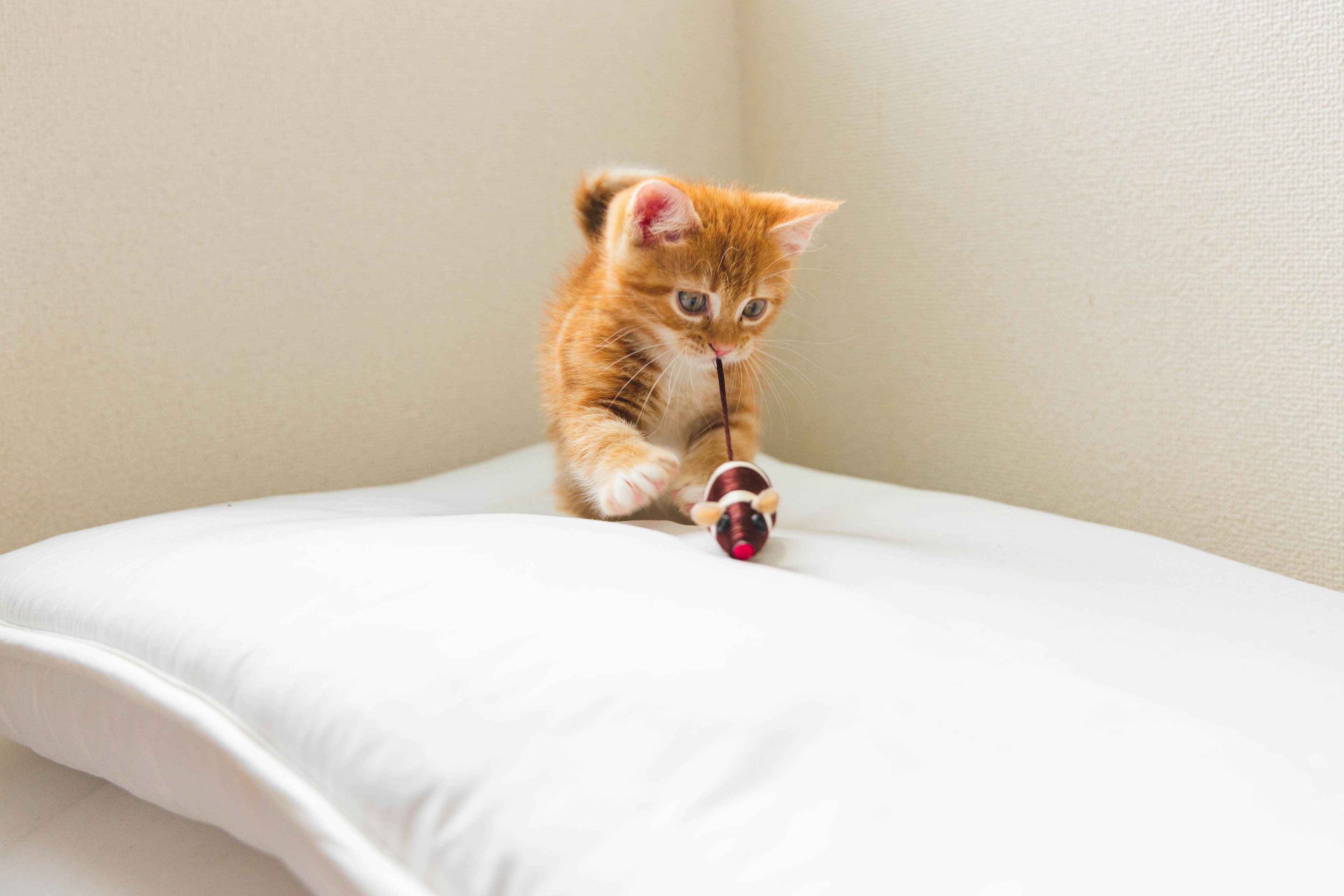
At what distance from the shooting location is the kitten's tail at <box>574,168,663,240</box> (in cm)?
114

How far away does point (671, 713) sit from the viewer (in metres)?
0.45

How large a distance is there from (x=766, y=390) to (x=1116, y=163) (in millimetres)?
614

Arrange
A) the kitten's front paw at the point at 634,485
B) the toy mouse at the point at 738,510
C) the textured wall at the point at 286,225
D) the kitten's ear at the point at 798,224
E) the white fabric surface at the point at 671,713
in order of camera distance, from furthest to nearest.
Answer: the textured wall at the point at 286,225 → the kitten's ear at the point at 798,224 → the kitten's front paw at the point at 634,485 → the toy mouse at the point at 738,510 → the white fabric surface at the point at 671,713

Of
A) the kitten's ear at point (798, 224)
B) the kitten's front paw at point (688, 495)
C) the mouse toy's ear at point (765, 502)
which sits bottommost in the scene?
the kitten's front paw at point (688, 495)

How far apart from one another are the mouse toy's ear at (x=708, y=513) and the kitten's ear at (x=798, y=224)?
349 millimetres

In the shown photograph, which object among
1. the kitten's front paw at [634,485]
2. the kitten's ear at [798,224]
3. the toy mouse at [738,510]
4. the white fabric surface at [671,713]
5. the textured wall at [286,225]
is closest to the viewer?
the white fabric surface at [671,713]

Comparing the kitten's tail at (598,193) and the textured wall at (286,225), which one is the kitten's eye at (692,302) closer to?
the kitten's tail at (598,193)

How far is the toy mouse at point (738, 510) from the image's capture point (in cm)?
74

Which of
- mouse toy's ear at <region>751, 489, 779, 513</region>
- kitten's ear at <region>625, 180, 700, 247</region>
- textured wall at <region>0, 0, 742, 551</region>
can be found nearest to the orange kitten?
kitten's ear at <region>625, 180, 700, 247</region>

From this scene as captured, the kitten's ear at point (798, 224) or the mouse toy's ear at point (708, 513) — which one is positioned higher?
the kitten's ear at point (798, 224)

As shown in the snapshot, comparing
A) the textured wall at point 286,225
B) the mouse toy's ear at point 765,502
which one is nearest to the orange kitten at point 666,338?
the mouse toy's ear at point 765,502

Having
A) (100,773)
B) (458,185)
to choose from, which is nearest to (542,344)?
(458,185)

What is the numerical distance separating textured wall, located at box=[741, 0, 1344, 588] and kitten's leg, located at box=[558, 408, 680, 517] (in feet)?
2.17

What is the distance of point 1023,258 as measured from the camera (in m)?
1.25
